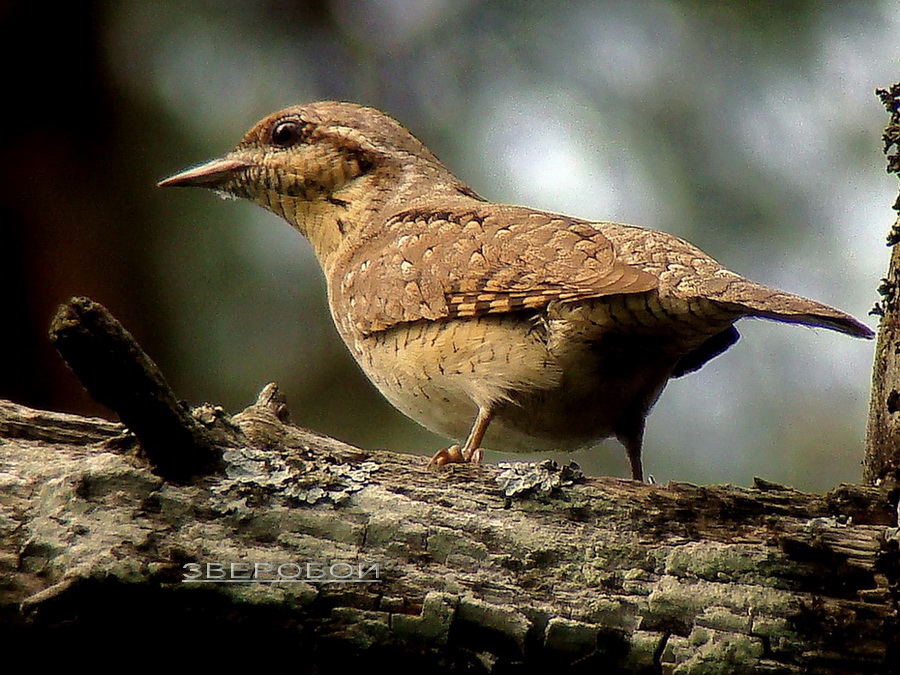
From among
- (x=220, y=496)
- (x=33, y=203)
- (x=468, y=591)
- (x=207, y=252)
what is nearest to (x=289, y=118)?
(x=207, y=252)

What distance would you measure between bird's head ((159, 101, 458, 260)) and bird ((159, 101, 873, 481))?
18cm

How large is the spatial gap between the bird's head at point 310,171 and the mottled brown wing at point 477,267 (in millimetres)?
348

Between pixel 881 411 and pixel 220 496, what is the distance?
5.32ft

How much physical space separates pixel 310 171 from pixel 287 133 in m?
0.17

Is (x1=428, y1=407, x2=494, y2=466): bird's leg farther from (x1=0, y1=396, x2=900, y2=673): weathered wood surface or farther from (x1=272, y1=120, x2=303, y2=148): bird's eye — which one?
(x1=272, y1=120, x2=303, y2=148): bird's eye

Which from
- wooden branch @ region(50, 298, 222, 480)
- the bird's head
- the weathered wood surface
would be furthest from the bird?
wooden branch @ region(50, 298, 222, 480)

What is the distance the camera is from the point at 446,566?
1.87 m

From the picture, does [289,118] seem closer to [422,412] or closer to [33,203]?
[422,412]

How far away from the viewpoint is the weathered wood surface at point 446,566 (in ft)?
5.79

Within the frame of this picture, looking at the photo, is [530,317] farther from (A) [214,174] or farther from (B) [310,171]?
(A) [214,174]

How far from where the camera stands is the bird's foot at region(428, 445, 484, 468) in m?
2.34

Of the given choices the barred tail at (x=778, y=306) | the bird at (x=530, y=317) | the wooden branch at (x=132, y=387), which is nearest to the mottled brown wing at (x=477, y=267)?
the bird at (x=530, y=317)

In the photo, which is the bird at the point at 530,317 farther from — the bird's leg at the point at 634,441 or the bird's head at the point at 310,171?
the bird's head at the point at 310,171

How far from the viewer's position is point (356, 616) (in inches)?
69.9
